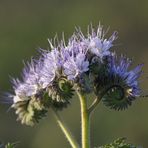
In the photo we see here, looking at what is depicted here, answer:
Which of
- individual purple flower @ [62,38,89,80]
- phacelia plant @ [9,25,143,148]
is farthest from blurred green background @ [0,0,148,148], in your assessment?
individual purple flower @ [62,38,89,80]

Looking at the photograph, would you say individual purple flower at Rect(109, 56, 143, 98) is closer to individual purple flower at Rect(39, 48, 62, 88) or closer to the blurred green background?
individual purple flower at Rect(39, 48, 62, 88)

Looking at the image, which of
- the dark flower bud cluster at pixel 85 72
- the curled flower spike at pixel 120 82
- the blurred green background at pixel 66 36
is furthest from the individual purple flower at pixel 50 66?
the blurred green background at pixel 66 36

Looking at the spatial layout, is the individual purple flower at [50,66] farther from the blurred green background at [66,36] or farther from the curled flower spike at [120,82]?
the blurred green background at [66,36]

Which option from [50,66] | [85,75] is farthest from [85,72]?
[50,66]

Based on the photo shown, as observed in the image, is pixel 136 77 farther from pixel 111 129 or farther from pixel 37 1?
pixel 37 1

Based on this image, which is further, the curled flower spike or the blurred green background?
the blurred green background

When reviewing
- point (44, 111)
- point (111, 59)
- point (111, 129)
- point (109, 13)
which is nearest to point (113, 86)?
point (111, 59)

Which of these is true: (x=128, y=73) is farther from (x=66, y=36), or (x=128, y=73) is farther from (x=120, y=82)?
(x=66, y=36)
